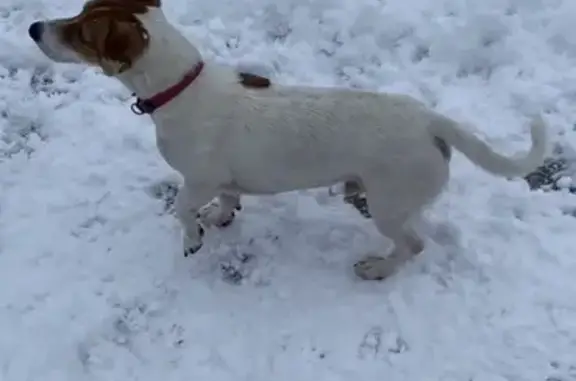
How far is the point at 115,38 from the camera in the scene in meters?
3.26

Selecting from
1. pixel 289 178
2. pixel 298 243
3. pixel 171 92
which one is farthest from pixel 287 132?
pixel 298 243

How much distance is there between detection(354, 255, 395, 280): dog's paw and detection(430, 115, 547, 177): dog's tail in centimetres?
63

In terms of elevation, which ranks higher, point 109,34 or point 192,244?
point 109,34

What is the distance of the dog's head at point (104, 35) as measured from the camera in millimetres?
3264

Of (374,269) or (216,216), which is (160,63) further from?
(374,269)

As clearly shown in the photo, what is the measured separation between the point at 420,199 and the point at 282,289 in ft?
2.43

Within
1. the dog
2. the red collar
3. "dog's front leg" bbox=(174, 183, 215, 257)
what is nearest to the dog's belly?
the dog

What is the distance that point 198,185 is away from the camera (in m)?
3.73

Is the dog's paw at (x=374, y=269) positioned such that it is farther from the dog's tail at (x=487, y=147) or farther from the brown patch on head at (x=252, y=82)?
the brown patch on head at (x=252, y=82)

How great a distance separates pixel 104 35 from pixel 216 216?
1166 millimetres

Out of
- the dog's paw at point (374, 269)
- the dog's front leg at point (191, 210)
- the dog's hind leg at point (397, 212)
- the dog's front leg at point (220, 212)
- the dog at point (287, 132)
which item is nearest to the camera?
the dog at point (287, 132)

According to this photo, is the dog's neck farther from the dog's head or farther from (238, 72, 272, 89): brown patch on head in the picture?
(238, 72, 272, 89): brown patch on head

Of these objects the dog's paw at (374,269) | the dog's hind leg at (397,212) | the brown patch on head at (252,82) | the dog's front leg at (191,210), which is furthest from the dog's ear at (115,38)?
the dog's paw at (374,269)

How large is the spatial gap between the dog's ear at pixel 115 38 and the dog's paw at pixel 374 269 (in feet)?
4.40
